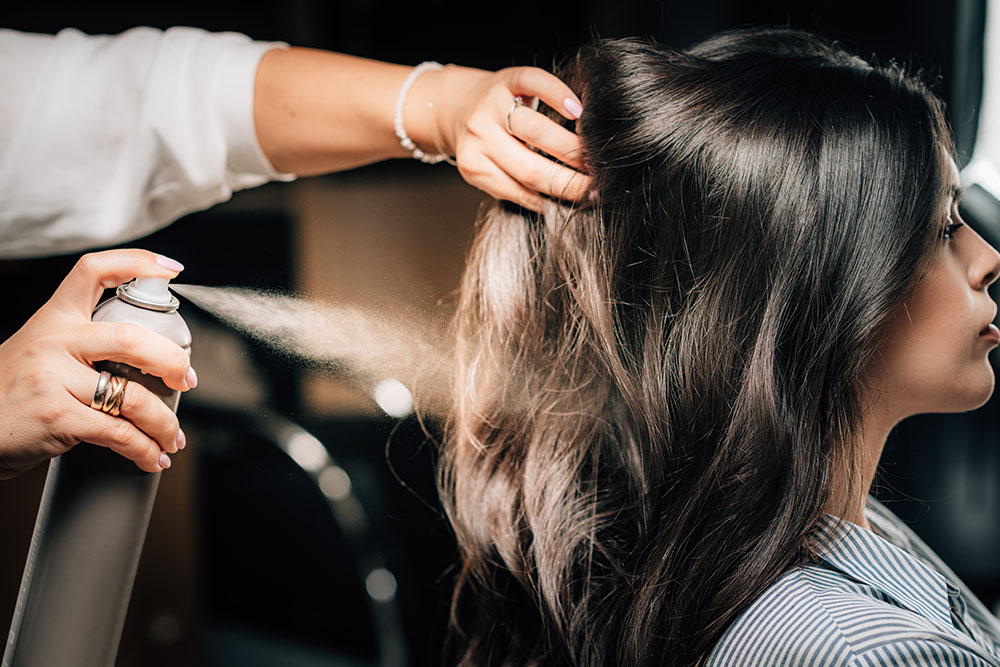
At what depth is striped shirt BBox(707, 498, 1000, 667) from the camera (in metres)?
0.51

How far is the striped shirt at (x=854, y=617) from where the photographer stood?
510 millimetres

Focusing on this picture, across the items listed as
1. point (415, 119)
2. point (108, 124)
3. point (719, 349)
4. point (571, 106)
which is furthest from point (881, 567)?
point (108, 124)

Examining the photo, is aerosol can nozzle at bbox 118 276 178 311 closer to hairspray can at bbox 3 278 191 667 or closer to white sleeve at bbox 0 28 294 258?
hairspray can at bbox 3 278 191 667

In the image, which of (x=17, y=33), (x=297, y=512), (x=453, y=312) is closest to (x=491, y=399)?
(x=453, y=312)

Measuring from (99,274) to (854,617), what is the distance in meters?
0.63

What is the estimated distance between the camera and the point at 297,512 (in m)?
0.76

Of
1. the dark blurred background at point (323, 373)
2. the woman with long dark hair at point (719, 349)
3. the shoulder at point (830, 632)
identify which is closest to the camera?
the shoulder at point (830, 632)

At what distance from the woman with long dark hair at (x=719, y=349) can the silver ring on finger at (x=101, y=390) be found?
0.31 meters

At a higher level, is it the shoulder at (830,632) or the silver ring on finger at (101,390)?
the silver ring on finger at (101,390)

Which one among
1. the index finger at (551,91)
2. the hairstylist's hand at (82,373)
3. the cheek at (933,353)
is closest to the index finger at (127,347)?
the hairstylist's hand at (82,373)

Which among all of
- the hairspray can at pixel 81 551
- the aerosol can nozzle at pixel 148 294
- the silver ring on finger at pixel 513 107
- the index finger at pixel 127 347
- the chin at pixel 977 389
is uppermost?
the silver ring on finger at pixel 513 107

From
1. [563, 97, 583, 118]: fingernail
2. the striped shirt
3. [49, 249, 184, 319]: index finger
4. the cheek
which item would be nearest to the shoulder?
the striped shirt

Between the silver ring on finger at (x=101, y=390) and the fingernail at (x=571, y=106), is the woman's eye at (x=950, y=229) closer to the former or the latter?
the fingernail at (x=571, y=106)

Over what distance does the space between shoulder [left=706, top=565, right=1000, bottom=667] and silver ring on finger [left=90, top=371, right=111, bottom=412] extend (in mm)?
529
